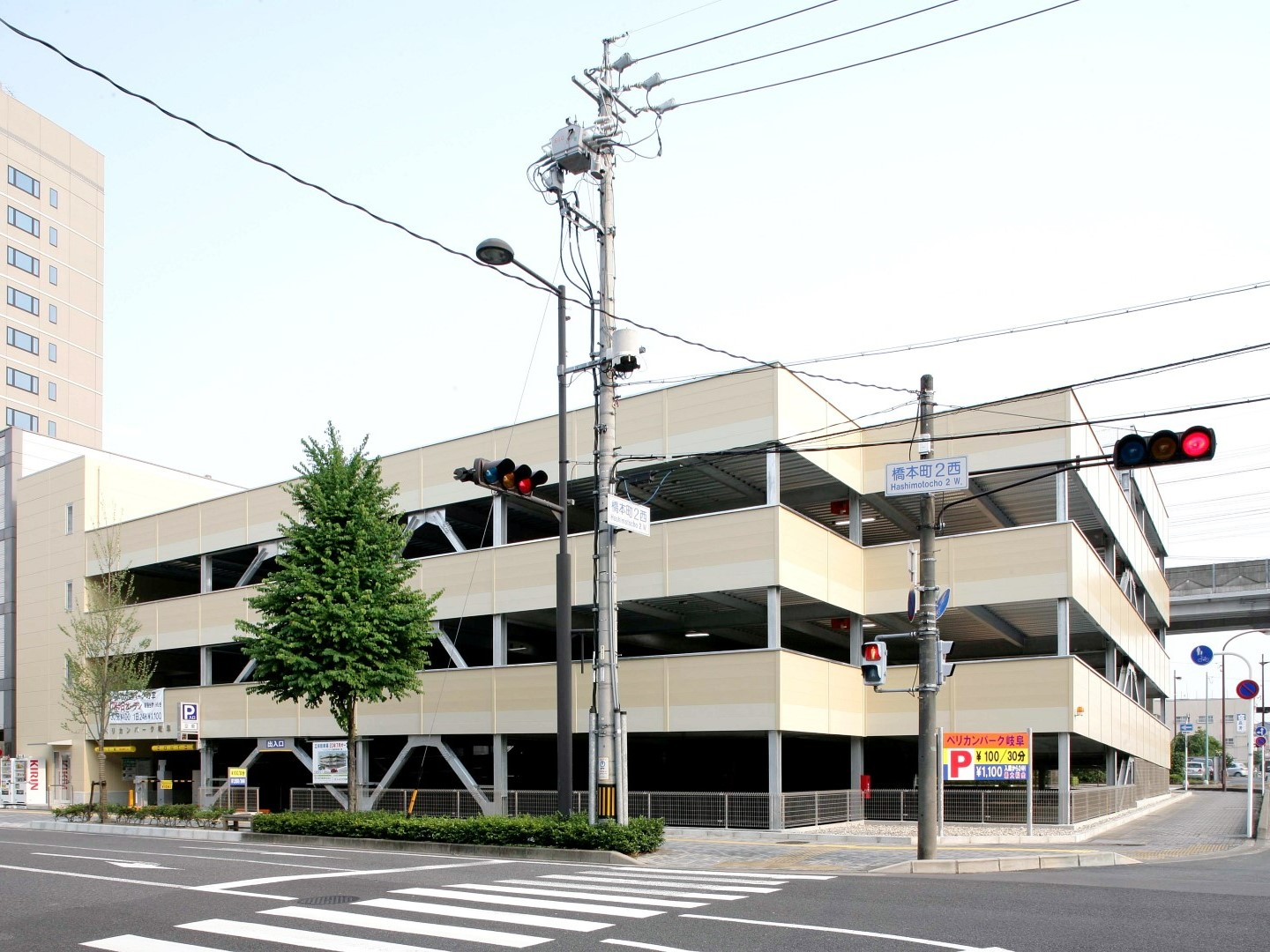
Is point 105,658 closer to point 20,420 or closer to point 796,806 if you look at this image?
point 796,806

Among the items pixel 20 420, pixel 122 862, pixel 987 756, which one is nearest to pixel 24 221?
pixel 20 420

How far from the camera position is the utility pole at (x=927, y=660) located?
58.7 feet

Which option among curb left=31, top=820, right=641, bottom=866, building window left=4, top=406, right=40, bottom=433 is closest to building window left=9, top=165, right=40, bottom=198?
building window left=4, top=406, right=40, bottom=433

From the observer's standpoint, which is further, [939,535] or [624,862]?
[939,535]

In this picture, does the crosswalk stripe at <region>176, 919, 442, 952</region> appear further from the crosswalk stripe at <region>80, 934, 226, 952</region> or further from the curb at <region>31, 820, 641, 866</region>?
the curb at <region>31, 820, 641, 866</region>

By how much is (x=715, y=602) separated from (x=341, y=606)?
9.94 metres

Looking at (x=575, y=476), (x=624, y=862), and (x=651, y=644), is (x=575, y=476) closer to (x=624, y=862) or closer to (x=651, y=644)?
(x=651, y=644)

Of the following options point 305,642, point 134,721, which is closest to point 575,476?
point 305,642

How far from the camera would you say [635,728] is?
28.5m

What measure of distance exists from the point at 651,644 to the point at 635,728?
10.1 metres

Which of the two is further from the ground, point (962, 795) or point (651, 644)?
point (651, 644)

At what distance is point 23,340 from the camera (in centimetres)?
7550

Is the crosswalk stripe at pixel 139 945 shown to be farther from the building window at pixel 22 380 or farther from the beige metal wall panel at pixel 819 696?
the building window at pixel 22 380

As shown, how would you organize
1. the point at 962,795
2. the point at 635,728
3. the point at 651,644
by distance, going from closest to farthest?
the point at 962,795, the point at 635,728, the point at 651,644
